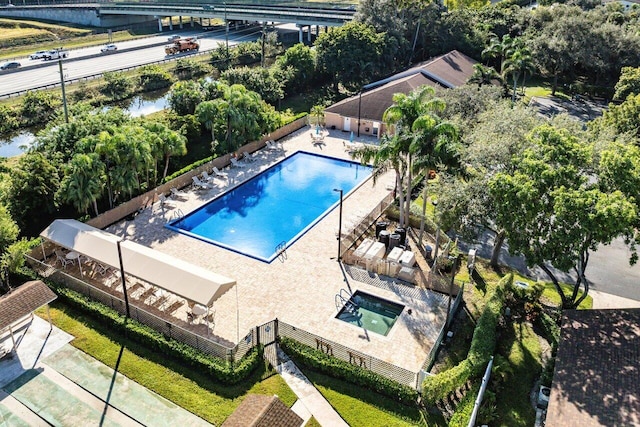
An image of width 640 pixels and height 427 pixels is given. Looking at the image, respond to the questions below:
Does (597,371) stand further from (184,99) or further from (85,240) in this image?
(184,99)

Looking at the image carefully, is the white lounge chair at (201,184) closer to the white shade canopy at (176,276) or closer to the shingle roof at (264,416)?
the white shade canopy at (176,276)

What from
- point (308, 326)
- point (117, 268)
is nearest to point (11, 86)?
point (117, 268)

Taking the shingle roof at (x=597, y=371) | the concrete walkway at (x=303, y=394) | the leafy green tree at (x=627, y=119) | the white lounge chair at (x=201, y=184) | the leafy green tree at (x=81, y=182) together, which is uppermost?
the leafy green tree at (x=627, y=119)

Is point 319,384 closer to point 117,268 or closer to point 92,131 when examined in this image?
point 117,268

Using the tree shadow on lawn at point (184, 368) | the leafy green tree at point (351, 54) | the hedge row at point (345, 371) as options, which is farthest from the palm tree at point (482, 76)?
the tree shadow on lawn at point (184, 368)

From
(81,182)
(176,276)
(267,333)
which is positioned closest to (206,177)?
(81,182)
